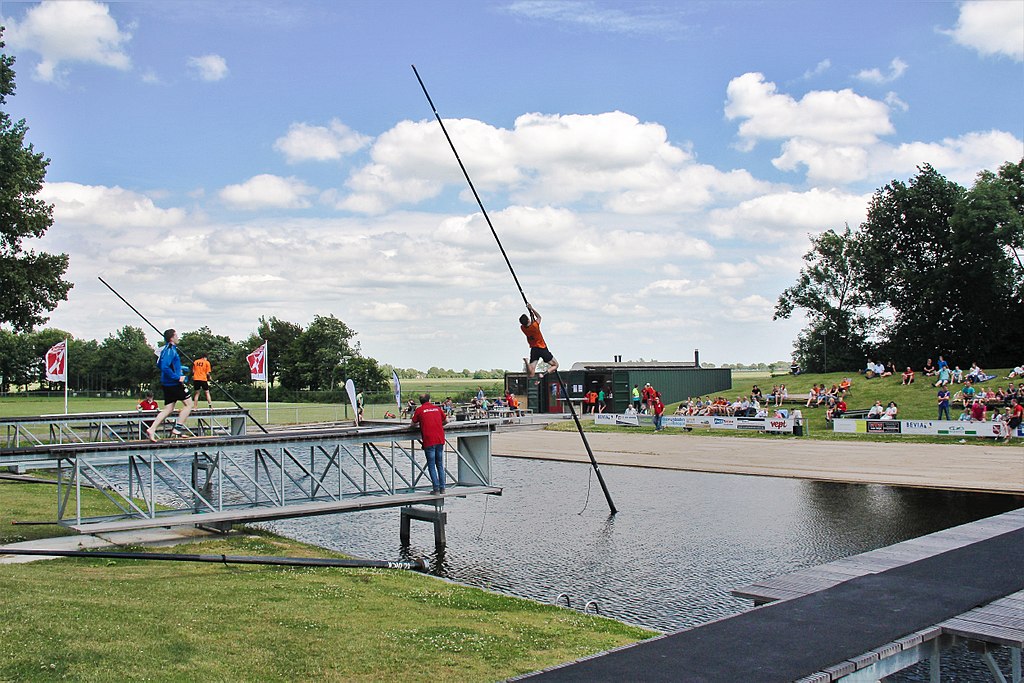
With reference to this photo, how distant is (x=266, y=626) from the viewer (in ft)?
32.9

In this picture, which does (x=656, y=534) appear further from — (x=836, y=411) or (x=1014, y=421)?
(x=836, y=411)

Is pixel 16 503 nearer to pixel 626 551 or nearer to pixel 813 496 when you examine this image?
pixel 626 551

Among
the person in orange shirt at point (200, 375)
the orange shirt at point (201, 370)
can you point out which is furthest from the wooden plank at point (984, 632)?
the orange shirt at point (201, 370)

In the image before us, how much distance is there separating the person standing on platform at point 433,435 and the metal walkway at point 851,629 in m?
8.39

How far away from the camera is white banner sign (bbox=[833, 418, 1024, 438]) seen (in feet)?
115

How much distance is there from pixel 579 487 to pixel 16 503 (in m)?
15.4

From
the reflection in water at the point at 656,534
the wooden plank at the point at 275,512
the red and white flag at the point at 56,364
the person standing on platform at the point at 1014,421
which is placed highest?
the red and white flag at the point at 56,364

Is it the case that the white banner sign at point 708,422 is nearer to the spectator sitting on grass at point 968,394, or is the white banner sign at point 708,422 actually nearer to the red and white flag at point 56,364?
the spectator sitting on grass at point 968,394

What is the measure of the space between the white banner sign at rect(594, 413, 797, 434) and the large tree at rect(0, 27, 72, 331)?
29.7 m

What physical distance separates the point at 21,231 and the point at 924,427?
40.8 m

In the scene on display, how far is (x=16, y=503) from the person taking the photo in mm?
20766

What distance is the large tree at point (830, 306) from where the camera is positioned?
7456 centimetres

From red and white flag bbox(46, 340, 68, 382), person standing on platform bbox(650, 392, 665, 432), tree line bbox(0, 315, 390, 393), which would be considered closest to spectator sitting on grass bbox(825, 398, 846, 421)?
person standing on platform bbox(650, 392, 665, 432)

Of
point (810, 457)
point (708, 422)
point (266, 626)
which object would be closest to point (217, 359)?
point (708, 422)
